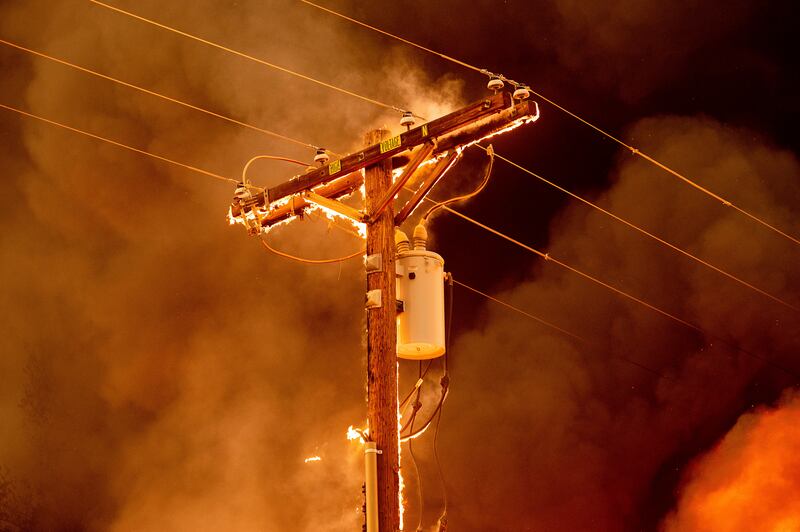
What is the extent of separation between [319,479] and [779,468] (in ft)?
48.9

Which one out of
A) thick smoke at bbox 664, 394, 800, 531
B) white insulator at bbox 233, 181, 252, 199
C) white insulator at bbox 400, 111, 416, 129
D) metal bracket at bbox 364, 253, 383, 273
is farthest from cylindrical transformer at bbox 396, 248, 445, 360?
thick smoke at bbox 664, 394, 800, 531

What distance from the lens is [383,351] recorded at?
6734 mm

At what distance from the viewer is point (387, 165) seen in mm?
7613

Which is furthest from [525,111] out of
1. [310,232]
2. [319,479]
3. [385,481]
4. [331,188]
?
[319,479]

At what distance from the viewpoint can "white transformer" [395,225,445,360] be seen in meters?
7.09

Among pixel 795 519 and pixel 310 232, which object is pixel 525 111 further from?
pixel 795 519

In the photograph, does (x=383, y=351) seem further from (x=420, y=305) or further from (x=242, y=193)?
(x=242, y=193)

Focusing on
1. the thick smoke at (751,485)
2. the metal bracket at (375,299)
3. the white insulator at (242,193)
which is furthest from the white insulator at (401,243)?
the thick smoke at (751,485)

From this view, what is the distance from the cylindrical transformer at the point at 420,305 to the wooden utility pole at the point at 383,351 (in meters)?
0.22

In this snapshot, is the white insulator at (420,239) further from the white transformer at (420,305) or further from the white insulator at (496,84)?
the white insulator at (496,84)

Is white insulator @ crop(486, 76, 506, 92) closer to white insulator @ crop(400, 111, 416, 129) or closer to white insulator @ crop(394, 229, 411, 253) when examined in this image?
white insulator @ crop(400, 111, 416, 129)

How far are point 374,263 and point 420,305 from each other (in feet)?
1.88

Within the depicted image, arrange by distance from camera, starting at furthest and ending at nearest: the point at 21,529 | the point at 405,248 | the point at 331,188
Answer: the point at 21,529 < the point at 331,188 < the point at 405,248

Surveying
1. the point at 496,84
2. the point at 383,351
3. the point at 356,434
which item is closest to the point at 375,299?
the point at 383,351
